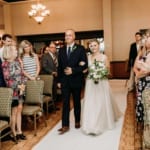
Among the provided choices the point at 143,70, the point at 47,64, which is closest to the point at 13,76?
the point at 143,70

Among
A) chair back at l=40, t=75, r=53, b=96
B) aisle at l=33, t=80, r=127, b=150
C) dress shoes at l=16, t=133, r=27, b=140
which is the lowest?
aisle at l=33, t=80, r=127, b=150

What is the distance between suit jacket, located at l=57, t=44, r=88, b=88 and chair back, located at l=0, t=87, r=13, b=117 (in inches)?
41.3

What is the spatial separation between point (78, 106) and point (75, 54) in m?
0.90

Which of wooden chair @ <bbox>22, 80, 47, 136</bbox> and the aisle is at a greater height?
wooden chair @ <bbox>22, 80, 47, 136</bbox>

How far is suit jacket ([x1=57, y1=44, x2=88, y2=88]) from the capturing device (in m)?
4.22

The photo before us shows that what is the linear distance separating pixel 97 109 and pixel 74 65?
32.0 inches

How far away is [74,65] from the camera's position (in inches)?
167

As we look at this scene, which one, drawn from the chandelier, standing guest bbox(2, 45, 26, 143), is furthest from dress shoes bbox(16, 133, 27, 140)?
the chandelier

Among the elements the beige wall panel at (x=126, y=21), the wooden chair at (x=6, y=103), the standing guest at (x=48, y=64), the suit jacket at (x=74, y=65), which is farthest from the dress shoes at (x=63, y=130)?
the beige wall panel at (x=126, y=21)

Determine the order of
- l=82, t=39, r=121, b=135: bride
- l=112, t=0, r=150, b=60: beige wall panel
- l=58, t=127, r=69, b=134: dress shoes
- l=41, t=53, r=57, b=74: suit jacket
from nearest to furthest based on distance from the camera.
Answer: l=82, t=39, r=121, b=135: bride
l=58, t=127, r=69, b=134: dress shoes
l=41, t=53, r=57, b=74: suit jacket
l=112, t=0, r=150, b=60: beige wall panel

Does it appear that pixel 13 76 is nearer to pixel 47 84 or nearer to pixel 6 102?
pixel 6 102

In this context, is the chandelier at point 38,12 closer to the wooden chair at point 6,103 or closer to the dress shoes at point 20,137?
the dress shoes at point 20,137

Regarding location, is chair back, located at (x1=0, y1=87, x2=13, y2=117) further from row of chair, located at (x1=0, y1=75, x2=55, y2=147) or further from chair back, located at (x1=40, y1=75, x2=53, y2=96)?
chair back, located at (x1=40, y1=75, x2=53, y2=96)

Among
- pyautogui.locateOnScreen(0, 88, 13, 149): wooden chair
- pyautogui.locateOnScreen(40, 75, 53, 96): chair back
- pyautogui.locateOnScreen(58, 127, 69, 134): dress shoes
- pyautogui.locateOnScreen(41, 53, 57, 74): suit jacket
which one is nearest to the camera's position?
pyautogui.locateOnScreen(0, 88, 13, 149): wooden chair
